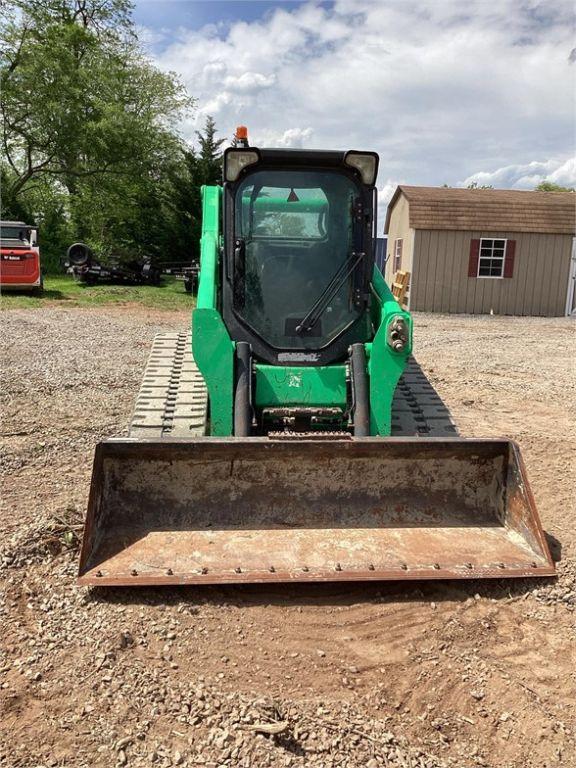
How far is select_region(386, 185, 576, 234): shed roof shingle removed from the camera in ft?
61.5

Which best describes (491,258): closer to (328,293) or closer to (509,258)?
(509,258)

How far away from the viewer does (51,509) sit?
435cm

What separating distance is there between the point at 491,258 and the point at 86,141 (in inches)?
575

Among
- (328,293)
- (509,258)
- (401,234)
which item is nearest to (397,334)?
(328,293)

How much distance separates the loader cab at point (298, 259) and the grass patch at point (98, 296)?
469 inches

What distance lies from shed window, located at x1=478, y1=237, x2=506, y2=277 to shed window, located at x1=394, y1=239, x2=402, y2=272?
2.72 meters

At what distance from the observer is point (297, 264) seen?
5.27 metres

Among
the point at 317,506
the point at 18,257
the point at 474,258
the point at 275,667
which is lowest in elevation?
the point at 275,667

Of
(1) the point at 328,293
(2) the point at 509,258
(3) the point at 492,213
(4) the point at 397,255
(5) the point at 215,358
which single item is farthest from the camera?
(4) the point at 397,255

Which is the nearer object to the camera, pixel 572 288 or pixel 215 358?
pixel 215 358

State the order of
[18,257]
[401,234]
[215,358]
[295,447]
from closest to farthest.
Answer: [295,447]
[215,358]
[18,257]
[401,234]

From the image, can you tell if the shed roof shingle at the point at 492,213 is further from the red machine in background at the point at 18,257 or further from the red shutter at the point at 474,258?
the red machine in background at the point at 18,257

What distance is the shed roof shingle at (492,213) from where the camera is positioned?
738 inches

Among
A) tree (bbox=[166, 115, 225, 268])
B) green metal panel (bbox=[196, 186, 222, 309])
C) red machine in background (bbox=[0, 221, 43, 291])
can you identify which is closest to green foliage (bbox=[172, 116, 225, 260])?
tree (bbox=[166, 115, 225, 268])
